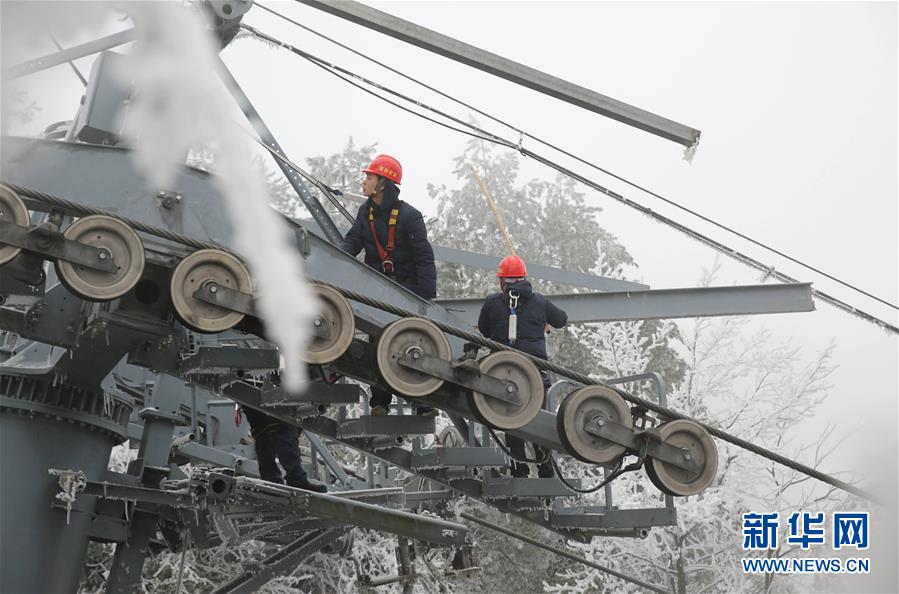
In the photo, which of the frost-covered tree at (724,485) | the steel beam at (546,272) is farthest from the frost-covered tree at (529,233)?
the steel beam at (546,272)

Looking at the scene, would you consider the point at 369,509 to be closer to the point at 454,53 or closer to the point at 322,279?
the point at 322,279

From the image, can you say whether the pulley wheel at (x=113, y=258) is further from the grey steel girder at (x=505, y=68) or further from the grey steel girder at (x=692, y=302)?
the grey steel girder at (x=692, y=302)

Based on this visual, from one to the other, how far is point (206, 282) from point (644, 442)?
355 centimetres

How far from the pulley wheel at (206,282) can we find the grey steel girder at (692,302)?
3.86 meters

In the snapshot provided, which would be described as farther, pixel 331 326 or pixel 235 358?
pixel 235 358

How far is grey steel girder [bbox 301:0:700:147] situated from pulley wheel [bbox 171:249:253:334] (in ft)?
5.95

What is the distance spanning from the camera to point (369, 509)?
9984mm

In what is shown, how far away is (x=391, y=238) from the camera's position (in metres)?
9.20

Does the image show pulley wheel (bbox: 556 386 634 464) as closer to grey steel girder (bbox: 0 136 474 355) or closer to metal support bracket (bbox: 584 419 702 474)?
metal support bracket (bbox: 584 419 702 474)

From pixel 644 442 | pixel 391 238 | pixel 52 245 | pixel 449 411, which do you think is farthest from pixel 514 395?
pixel 52 245

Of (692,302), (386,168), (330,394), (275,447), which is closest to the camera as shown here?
(330,394)

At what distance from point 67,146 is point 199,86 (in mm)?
1775

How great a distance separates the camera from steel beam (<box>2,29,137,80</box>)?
7693 mm

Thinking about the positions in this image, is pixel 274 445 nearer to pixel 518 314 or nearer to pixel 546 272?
pixel 518 314
